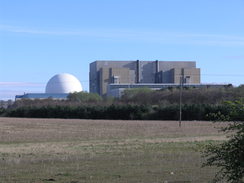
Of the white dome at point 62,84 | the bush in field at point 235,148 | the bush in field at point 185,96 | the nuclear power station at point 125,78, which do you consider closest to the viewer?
the bush in field at point 235,148

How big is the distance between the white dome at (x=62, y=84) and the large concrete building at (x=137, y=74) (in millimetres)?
9463

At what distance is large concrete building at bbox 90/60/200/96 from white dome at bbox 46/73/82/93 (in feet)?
31.0

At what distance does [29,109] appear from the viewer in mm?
100188

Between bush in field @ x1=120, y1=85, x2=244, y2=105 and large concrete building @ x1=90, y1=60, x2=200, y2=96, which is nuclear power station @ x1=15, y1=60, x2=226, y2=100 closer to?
large concrete building @ x1=90, y1=60, x2=200, y2=96

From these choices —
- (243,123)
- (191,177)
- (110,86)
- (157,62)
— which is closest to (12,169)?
(191,177)

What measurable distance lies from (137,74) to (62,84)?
2826 cm

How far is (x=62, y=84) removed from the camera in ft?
536

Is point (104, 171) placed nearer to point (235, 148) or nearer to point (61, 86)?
point (235, 148)

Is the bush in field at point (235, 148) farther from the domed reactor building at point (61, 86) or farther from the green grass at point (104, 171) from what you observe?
the domed reactor building at point (61, 86)

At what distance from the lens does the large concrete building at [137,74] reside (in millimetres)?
164500

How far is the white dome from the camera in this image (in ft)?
534

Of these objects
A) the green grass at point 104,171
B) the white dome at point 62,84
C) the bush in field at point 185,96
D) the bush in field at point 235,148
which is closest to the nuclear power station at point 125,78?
the white dome at point 62,84

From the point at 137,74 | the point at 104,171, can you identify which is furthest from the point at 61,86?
the point at 104,171

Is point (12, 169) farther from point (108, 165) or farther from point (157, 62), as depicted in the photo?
point (157, 62)
